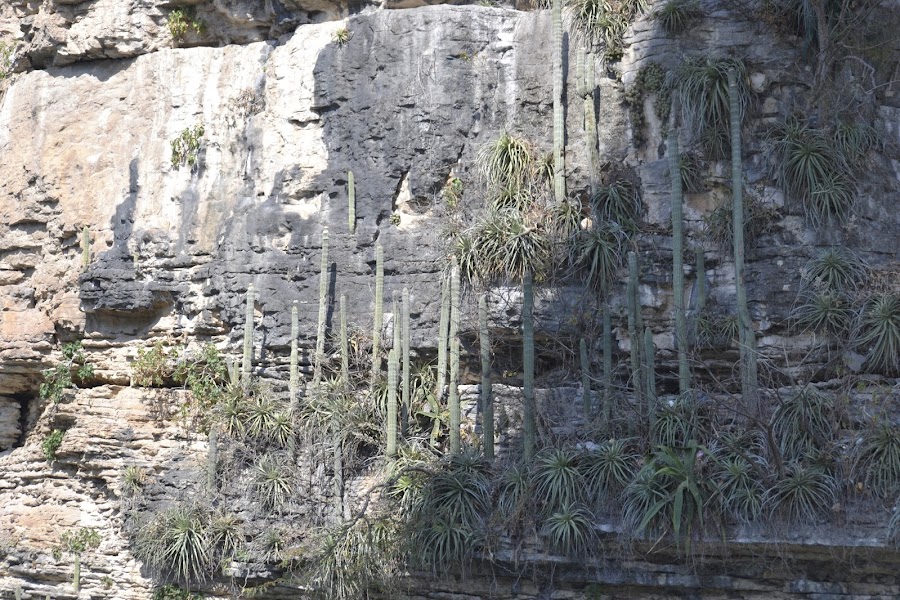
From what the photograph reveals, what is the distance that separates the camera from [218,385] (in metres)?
15.0

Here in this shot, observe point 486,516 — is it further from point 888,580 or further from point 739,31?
point 739,31

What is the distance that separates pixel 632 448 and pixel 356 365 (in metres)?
3.56

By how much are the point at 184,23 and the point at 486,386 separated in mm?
6816

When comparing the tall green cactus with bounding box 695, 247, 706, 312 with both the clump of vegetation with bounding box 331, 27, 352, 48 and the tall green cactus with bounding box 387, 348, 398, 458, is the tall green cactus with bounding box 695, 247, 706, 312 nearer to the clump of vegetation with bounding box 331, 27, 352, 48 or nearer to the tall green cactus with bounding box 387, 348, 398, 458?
the tall green cactus with bounding box 387, 348, 398, 458

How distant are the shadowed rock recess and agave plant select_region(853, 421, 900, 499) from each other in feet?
0.09

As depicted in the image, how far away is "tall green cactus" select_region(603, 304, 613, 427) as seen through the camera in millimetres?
12828

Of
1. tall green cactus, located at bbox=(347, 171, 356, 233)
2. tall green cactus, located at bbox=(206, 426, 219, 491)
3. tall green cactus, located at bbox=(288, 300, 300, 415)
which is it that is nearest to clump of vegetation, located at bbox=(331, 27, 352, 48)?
tall green cactus, located at bbox=(347, 171, 356, 233)

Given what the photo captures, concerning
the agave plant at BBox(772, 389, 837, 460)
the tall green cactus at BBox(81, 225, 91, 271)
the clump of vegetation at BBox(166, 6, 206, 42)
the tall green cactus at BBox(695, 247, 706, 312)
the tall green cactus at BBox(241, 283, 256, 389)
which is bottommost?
the agave plant at BBox(772, 389, 837, 460)

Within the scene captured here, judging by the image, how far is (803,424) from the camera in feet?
39.4

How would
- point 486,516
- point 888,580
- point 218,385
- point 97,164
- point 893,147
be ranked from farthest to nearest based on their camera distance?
point 97,164 < point 218,385 < point 893,147 < point 486,516 < point 888,580

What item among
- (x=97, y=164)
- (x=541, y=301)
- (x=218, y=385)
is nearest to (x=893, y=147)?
(x=541, y=301)

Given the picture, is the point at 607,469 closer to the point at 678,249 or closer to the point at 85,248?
the point at 678,249

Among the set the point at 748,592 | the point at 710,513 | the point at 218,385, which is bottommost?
the point at 748,592

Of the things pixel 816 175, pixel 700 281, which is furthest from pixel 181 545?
pixel 816 175
